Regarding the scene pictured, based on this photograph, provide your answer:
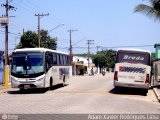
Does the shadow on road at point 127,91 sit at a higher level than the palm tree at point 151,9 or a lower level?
lower

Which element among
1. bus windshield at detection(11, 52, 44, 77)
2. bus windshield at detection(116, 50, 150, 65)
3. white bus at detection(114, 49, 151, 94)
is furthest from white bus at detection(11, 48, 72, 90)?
bus windshield at detection(116, 50, 150, 65)

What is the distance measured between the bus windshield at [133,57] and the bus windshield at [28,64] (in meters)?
5.09

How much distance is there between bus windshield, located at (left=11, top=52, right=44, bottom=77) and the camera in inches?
1039

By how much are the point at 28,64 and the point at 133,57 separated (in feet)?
22.3

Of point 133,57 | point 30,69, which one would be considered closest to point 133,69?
point 133,57

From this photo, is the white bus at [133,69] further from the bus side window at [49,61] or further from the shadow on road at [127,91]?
the bus side window at [49,61]

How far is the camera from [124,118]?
1409cm

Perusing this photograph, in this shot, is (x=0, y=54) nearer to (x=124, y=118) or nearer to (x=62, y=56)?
(x=62, y=56)

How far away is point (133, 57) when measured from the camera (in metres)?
26.6

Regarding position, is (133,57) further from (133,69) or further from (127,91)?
(127,91)

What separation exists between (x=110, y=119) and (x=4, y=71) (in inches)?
934

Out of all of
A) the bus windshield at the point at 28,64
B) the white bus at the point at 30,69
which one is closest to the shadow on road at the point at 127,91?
the white bus at the point at 30,69

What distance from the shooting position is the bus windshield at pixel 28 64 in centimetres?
2639

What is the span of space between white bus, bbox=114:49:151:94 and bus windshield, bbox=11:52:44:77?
16.4ft
